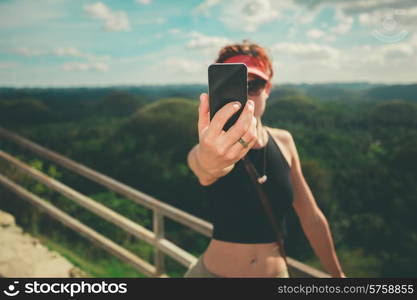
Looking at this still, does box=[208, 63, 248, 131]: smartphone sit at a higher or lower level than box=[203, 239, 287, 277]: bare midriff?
higher

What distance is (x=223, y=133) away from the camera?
0.88 meters

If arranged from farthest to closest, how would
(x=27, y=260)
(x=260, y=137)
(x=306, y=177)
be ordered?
(x=306, y=177) < (x=27, y=260) < (x=260, y=137)

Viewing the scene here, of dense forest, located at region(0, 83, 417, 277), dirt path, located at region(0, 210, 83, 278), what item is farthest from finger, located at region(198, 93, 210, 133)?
dense forest, located at region(0, 83, 417, 277)

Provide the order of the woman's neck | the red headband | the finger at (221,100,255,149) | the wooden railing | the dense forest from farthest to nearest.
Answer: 1. the dense forest
2. the wooden railing
3. the woman's neck
4. the red headband
5. the finger at (221,100,255,149)

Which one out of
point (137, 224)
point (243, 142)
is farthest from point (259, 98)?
point (137, 224)

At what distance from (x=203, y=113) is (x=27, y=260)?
115 inches

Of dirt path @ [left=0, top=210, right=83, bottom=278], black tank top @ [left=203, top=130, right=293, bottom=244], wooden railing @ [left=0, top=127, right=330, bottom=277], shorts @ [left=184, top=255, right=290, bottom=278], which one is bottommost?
dirt path @ [left=0, top=210, right=83, bottom=278]

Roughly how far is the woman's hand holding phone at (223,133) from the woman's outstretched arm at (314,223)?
78 cm

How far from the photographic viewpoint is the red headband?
1339mm

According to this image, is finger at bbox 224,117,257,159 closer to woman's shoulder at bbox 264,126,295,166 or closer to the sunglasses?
the sunglasses

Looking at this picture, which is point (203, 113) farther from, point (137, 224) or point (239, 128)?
point (137, 224)

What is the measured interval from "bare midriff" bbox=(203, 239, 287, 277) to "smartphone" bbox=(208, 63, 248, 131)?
0.73 metres

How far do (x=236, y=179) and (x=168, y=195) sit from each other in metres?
26.1

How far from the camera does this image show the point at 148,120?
45188mm
